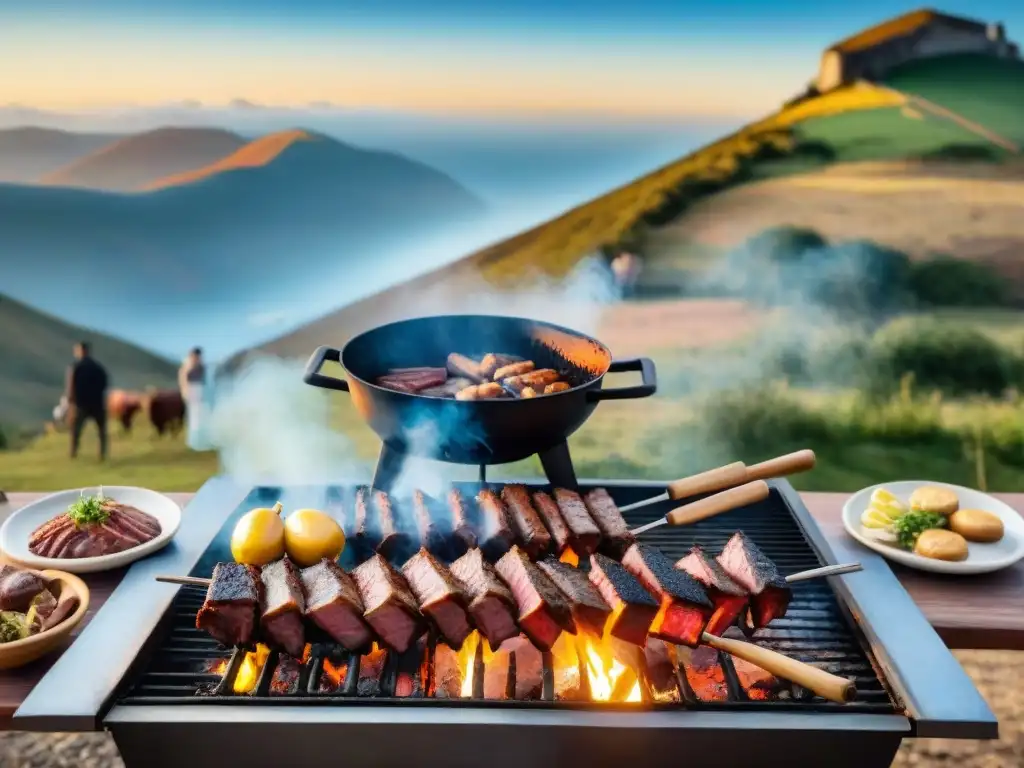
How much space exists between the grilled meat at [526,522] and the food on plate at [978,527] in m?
1.44

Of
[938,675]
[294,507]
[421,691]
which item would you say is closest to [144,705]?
[421,691]

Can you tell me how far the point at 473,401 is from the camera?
8.63 ft

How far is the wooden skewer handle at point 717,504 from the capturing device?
2.85 meters

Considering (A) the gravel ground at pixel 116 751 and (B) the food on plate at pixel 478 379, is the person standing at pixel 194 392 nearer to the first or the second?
(A) the gravel ground at pixel 116 751

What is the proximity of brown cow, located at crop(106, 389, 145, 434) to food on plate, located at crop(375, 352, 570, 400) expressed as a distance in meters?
3.63

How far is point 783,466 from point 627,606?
3.00ft

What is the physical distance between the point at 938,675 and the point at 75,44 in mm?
5672

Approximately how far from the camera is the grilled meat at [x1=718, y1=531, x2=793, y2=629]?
2438 mm

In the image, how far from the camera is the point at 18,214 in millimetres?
5738

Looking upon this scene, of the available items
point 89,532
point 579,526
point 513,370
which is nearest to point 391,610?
point 579,526

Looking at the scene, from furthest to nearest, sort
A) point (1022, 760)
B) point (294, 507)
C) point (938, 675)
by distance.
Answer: point (1022, 760), point (294, 507), point (938, 675)

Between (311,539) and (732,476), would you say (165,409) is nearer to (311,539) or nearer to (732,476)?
(311,539)

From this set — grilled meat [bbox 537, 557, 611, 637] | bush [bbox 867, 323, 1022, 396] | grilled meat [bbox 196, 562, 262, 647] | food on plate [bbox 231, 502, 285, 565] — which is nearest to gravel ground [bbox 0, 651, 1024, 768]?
food on plate [bbox 231, 502, 285, 565]

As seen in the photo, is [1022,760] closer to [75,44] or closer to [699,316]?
[699,316]
